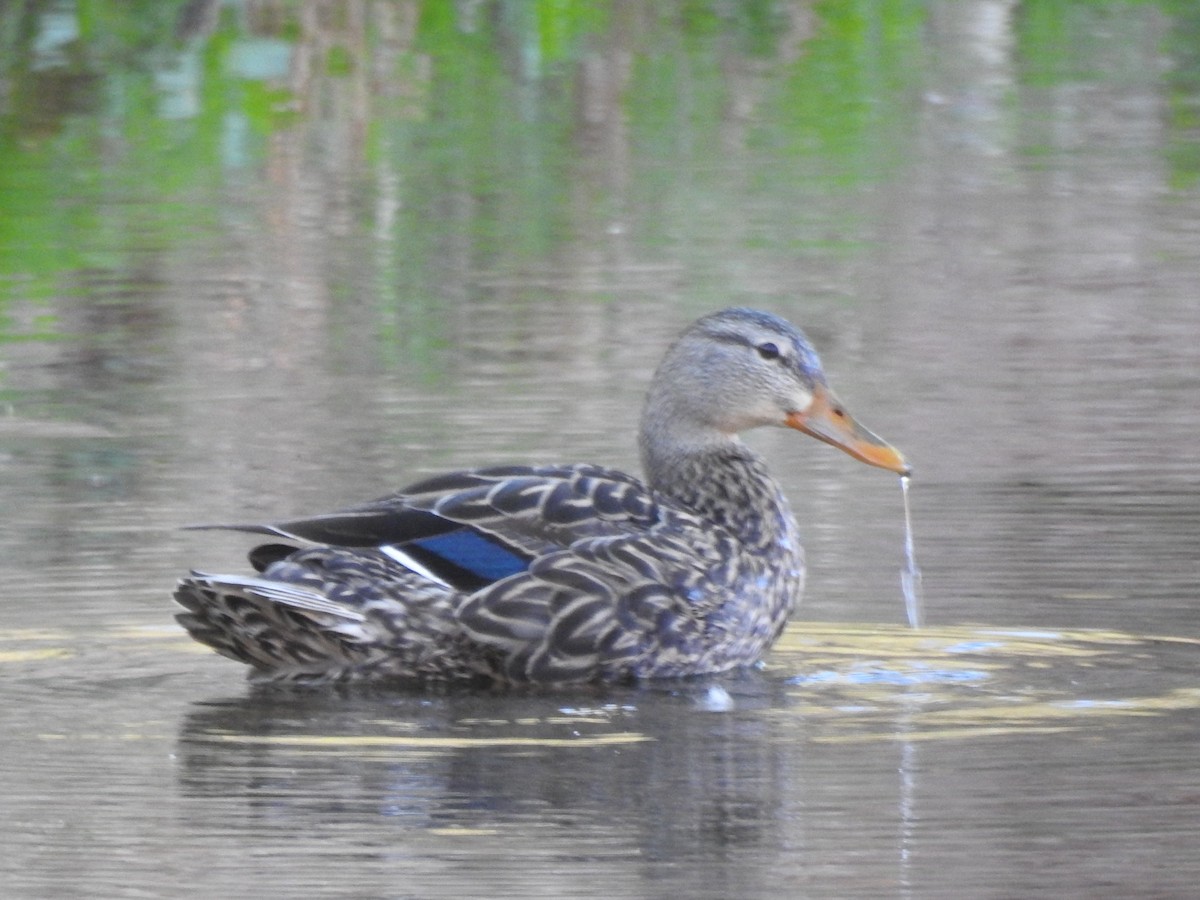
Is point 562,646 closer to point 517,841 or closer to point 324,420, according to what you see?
point 517,841

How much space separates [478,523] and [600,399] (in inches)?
131

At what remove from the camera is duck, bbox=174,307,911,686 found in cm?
691

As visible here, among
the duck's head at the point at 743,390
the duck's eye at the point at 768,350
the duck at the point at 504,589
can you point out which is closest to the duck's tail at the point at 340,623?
the duck at the point at 504,589

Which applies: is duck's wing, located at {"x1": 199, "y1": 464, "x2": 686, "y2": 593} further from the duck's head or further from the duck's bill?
the duck's bill

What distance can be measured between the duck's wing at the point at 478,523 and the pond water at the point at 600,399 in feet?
1.22

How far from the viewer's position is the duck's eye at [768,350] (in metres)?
7.83

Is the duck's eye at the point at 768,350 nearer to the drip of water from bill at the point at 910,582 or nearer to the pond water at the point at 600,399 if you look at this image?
the drip of water from bill at the point at 910,582

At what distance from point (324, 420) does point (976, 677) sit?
13.3ft

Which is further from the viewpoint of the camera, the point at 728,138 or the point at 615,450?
the point at 728,138

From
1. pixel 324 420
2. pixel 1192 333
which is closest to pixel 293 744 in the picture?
pixel 324 420

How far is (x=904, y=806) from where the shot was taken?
18.3 ft

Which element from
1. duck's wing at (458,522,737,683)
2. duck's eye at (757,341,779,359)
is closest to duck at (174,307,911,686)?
duck's wing at (458,522,737,683)

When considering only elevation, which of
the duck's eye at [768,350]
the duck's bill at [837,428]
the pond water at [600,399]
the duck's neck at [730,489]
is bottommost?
the pond water at [600,399]

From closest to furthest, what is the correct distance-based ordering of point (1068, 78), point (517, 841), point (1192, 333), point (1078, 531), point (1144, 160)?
1. point (517, 841)
2. point (1078, 531)
3. point (1192, 333)
4. point (1144, 160)
5. point (1068, 78)
